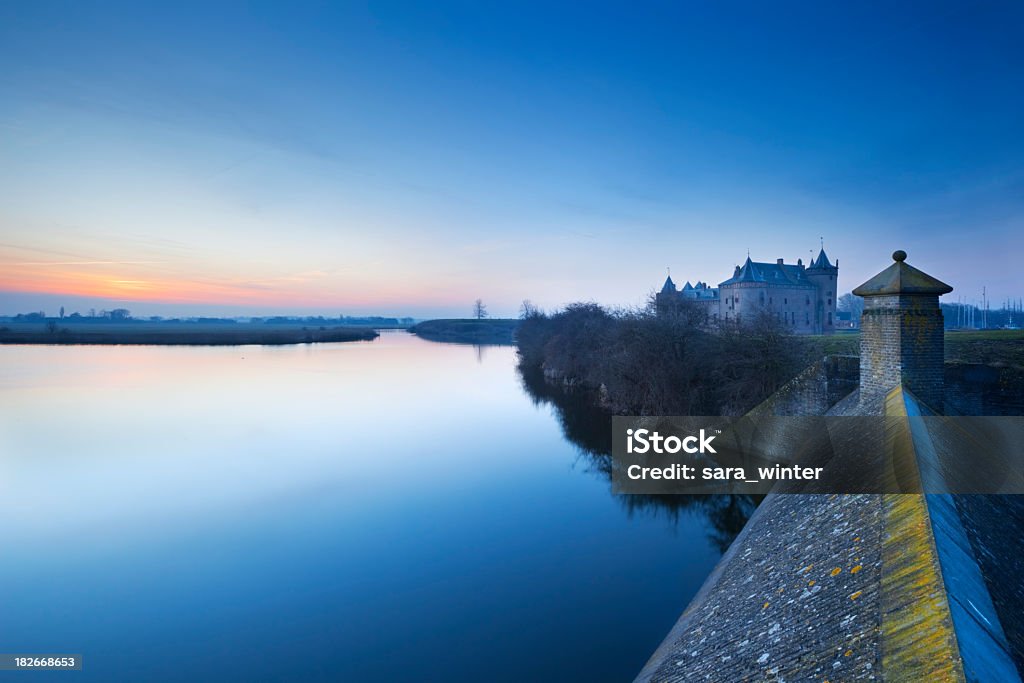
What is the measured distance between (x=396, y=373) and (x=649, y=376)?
28877 mm

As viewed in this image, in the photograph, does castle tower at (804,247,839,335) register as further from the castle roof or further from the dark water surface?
the dark water surface

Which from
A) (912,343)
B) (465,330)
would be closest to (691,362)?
(912,343)

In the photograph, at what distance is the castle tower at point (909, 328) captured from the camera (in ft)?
27.2

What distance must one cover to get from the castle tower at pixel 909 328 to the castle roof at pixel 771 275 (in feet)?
168

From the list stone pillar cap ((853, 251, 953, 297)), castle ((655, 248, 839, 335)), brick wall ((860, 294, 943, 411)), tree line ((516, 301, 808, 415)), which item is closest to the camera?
stone pillar cap ((853, 251, 953, 297))

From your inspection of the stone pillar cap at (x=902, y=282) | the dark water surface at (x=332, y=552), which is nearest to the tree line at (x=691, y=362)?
the dark water surface at (x=332, y=552)

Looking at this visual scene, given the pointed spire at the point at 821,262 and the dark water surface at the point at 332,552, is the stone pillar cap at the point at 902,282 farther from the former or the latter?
the pointed spire at the point at 821,262

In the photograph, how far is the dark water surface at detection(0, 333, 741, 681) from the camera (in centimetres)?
882

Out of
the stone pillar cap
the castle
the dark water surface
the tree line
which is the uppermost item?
the castle

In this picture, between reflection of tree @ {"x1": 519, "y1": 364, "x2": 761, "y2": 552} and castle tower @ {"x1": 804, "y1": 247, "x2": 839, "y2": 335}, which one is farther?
castle tower @ {"x1": 804, "y1": 247, "x2": 839, "y2": 335}

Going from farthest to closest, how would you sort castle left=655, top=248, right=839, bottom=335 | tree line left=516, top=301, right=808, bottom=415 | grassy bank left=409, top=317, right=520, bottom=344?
grassy bank left=409, top=317, right=520, bottom=344 → castle left=655, top=248, right=839, bottom=335 → tree line left=516, top=301, right=808, bottom=415

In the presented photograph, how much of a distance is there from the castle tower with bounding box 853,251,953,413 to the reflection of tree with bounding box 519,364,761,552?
5847 millimetres

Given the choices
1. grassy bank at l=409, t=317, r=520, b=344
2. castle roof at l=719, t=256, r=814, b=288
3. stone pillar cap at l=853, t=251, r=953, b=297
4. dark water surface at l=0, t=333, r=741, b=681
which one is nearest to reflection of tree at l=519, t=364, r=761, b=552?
dark water surface at l=0, t=333, r=741, b=681

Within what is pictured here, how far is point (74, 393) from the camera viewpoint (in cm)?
3272
